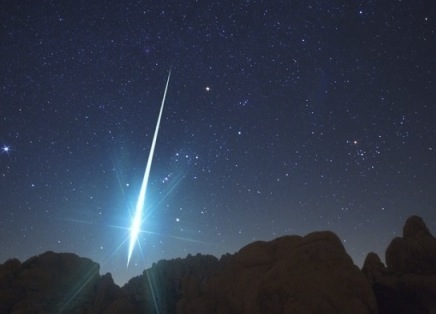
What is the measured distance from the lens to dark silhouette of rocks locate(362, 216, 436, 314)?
72.5 feet

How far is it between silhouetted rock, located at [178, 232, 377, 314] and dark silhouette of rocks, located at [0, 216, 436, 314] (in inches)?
2.3

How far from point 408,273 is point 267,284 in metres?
12.1

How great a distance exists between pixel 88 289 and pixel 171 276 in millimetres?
12719

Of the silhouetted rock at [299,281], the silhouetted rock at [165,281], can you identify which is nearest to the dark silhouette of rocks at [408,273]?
the silhouetted rock at [299,281]

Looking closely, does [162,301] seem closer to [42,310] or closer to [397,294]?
[42,310]

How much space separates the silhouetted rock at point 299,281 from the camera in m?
18.9

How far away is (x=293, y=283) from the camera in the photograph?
20.6m

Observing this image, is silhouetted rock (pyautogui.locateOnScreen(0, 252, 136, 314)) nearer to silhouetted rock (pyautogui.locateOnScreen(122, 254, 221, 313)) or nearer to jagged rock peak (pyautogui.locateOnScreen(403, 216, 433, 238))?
silhouetted rock (pyautogui.locateOnScreen(122, 254, 221, 313))

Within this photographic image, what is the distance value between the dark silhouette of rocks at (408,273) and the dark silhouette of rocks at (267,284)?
64mm

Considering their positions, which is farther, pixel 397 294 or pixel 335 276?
pixel 397 294

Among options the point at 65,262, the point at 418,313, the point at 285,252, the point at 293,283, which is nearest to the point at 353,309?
the point at 293,283

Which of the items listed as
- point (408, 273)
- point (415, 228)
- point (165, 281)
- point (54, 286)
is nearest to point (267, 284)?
point (408, 273)

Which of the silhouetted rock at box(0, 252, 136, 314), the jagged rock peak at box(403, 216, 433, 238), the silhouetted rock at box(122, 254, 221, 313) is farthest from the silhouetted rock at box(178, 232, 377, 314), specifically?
the silhouetted rock at box(0, 252, 136, 314)

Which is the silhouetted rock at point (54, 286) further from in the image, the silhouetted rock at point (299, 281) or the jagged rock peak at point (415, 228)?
the jagged rock peak at point (415, 228)
